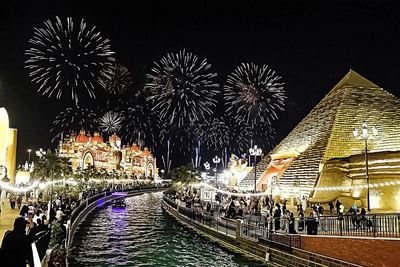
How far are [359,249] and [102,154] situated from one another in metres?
97.8

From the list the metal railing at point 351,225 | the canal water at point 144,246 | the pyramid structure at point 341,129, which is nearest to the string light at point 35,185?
the canal water at point 144,246

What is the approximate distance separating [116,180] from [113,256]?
72.2m

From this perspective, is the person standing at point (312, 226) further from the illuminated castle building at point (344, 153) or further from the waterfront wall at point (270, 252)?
the illuminated castle building at point (344, 153)

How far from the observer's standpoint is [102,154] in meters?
107

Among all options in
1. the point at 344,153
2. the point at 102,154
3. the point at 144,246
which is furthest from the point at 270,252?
the point at 102,154

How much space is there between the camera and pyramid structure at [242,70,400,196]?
30.8m

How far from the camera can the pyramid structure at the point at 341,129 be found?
1214 inches

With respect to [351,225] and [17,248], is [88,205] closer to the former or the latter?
[351,225]

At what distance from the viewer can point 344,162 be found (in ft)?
90.3

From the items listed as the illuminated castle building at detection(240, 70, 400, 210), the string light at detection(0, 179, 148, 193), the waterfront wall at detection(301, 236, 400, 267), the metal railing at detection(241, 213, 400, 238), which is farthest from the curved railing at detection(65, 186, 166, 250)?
the illuminated castle building at detection(240, 70, 400, 210)

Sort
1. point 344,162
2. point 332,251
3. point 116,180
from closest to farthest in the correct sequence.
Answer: point 332,251 < point 344,162 < point 116,180

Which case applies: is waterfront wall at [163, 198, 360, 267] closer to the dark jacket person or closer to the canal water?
the canal water

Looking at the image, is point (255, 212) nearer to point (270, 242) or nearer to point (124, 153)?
point (270, 242)

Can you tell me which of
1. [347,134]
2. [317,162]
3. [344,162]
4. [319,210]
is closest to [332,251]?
[319,210]
